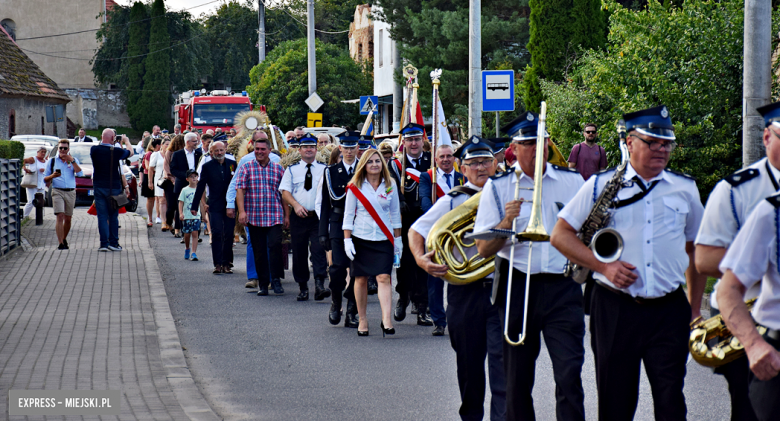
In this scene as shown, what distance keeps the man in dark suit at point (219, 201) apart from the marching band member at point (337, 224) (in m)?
3.68

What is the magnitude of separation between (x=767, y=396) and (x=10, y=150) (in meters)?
17.5

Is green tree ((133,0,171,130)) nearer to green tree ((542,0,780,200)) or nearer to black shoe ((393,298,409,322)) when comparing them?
green tree ((542,0,780,200))

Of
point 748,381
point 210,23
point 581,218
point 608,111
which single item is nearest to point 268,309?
point 581,218

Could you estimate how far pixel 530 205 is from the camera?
5.52m

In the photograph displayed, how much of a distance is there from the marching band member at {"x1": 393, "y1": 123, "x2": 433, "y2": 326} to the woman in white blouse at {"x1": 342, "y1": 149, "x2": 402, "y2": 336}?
2.55 feet

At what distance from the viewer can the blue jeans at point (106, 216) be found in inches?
655

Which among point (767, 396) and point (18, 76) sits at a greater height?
point (18, 76)

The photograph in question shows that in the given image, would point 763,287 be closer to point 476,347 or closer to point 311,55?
point 476,347

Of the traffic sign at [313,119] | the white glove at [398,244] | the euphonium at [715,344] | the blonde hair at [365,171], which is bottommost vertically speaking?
the white glove at [398,244]

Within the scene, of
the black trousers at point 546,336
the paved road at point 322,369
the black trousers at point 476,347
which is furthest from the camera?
the paved road at point 322,369

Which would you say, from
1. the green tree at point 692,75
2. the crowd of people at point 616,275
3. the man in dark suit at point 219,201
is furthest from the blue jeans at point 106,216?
the crowd of people at point 616,275

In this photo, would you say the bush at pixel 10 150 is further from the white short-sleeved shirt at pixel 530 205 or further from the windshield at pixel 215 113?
the windshield at pixel 215 113

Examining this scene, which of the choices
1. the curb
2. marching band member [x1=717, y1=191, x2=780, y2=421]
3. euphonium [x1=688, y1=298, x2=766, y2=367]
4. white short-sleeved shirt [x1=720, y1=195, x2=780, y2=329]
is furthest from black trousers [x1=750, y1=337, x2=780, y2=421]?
the curb

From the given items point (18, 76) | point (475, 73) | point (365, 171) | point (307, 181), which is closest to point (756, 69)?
point (365, 171)
